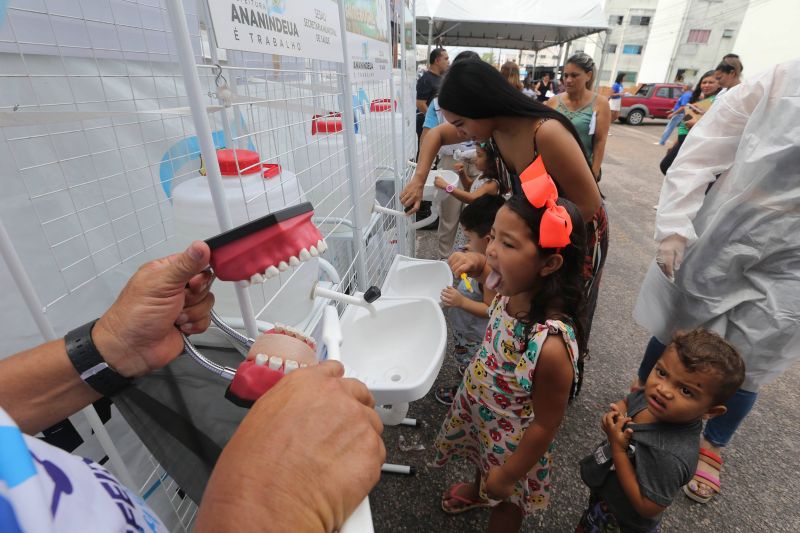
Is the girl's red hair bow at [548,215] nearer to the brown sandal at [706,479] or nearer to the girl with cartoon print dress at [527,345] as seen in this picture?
the girl with cartoon print dress at [527,345]

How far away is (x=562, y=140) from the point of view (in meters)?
1.27

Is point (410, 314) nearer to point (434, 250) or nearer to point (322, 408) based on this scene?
point (322, 408)

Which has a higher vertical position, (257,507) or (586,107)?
(586,107)

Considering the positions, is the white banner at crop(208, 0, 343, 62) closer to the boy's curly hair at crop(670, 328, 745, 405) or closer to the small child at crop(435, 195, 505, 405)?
the small child at crop(435, 195, 505, 405)

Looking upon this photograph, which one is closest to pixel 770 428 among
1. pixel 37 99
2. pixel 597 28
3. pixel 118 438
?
pixel 118 438

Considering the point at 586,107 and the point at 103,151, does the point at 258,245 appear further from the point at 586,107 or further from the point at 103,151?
the point at 586,107

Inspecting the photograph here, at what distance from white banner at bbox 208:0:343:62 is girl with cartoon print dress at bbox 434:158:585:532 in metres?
0.66

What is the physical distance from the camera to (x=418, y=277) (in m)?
1.94

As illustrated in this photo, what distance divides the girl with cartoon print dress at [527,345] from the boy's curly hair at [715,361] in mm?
294

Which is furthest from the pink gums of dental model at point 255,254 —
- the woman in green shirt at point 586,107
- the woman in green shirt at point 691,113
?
the woman in green shirt at point 691,113

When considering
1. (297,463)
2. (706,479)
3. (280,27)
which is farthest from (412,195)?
(706,479)

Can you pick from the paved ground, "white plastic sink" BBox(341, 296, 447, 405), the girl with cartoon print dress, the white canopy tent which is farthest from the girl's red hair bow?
the white canopy tent

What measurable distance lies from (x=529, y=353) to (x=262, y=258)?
0.78 m

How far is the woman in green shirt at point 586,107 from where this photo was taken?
2898mm
